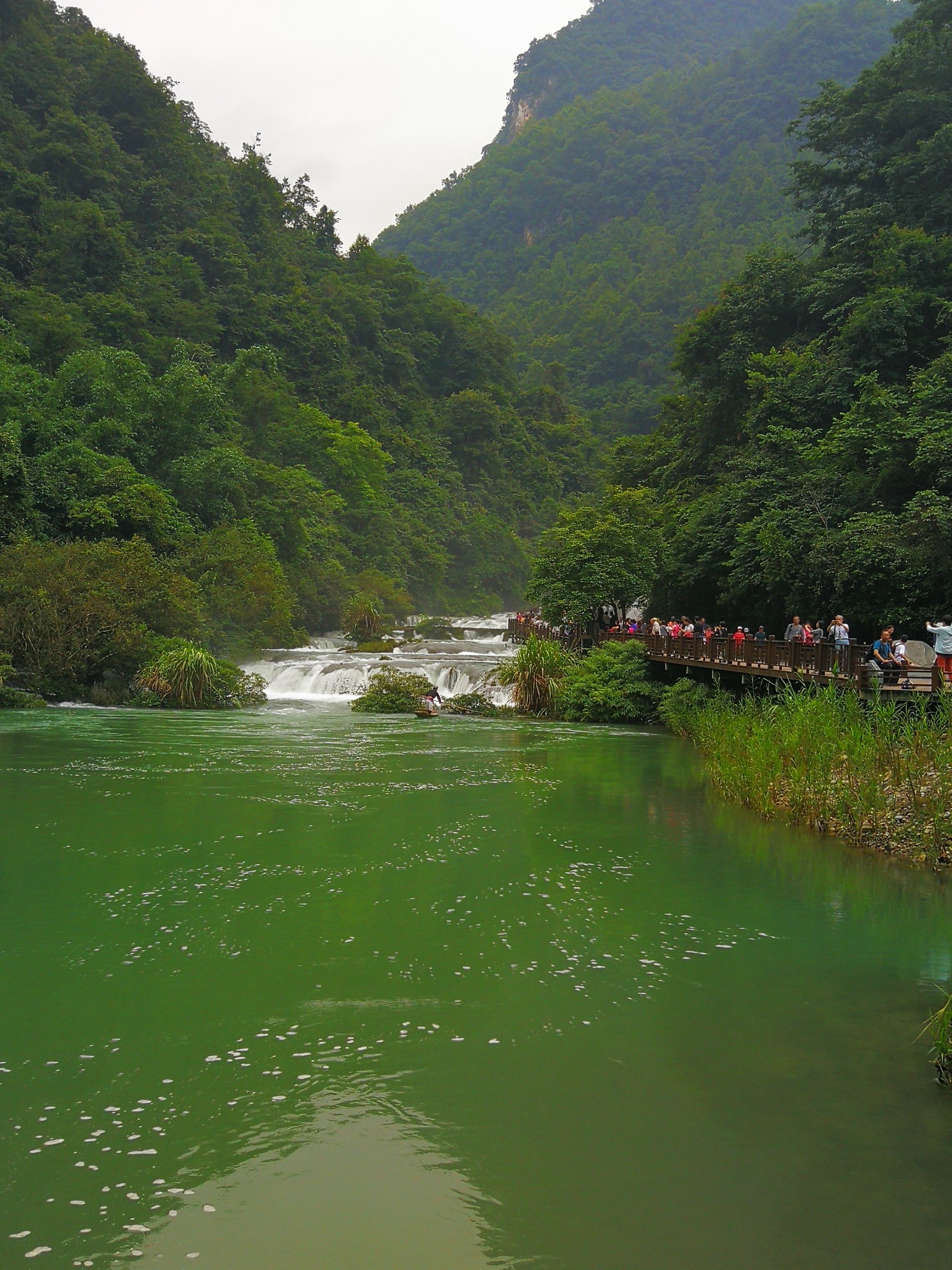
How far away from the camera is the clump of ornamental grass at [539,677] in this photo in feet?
89.8

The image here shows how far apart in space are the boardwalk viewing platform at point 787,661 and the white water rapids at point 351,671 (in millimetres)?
4449

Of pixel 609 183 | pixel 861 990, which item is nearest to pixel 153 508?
pixel 861 990

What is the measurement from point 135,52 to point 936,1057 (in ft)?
247

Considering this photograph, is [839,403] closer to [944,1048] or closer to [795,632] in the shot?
[795,632]

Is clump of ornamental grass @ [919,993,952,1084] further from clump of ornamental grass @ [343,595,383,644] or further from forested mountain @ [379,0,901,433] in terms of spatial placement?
forested mountain @ [379,0,901,433]

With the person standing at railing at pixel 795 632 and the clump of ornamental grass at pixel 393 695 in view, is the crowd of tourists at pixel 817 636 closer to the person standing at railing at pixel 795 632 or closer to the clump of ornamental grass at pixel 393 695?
the person standing at railing at pixel 795 632

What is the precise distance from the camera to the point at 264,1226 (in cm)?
460

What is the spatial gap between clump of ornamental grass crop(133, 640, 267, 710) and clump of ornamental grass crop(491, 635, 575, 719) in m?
7.78

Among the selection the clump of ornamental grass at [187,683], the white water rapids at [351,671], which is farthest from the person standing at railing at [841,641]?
the clump of ornamental grass at [187,683]

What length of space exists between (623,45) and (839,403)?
542 feet

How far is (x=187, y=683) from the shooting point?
28.4m

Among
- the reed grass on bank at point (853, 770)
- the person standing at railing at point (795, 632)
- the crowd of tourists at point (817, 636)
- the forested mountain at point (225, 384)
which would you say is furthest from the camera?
the forested mountain at point (225, 384)

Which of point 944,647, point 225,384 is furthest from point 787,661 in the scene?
point 225,384

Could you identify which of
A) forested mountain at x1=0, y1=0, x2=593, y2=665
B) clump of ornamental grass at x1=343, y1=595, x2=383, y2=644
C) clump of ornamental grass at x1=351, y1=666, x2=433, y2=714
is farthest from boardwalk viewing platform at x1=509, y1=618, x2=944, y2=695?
clump of ornamental grass at x1=343, y1=595, x2=383, y2=644
